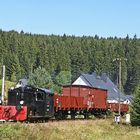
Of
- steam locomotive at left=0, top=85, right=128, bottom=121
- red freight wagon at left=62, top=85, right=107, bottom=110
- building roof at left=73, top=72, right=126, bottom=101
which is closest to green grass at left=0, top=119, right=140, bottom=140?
steam locomotive at left=0, top=85, right=128, bottom=121

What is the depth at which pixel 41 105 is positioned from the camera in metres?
34.3

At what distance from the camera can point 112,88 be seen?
119 metres

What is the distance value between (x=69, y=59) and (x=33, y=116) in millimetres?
156656

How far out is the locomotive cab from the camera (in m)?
34.0

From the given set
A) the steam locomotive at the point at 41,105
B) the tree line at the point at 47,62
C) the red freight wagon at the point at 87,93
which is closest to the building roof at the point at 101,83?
the tree line at the point at 47,62

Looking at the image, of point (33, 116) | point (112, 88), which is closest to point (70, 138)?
point (33, 116)

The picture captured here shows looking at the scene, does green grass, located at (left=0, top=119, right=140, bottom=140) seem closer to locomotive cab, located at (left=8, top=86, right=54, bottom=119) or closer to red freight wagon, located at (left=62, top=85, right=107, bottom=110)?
locomotive cab, located at (left=8, top=86, right=54, bottom=119)

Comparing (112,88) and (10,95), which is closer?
(10,95)

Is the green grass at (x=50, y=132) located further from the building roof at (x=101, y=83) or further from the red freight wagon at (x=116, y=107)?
the building roof at (x=101, y=83)

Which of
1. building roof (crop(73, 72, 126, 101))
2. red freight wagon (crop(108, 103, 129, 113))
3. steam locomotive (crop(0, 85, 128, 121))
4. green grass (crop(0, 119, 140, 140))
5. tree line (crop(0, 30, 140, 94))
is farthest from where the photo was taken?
tree line (crop(0, 30, 140, 94))

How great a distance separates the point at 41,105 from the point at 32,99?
83 cm

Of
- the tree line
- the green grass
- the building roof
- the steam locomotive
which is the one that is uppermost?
the tree line

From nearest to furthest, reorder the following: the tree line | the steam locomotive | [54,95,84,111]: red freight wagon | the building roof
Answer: the steam locomotive, [54,95,84,111]: red freight wagon, the building roof, the tree line

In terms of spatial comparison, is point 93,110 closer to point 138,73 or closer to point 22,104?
point 22,104
